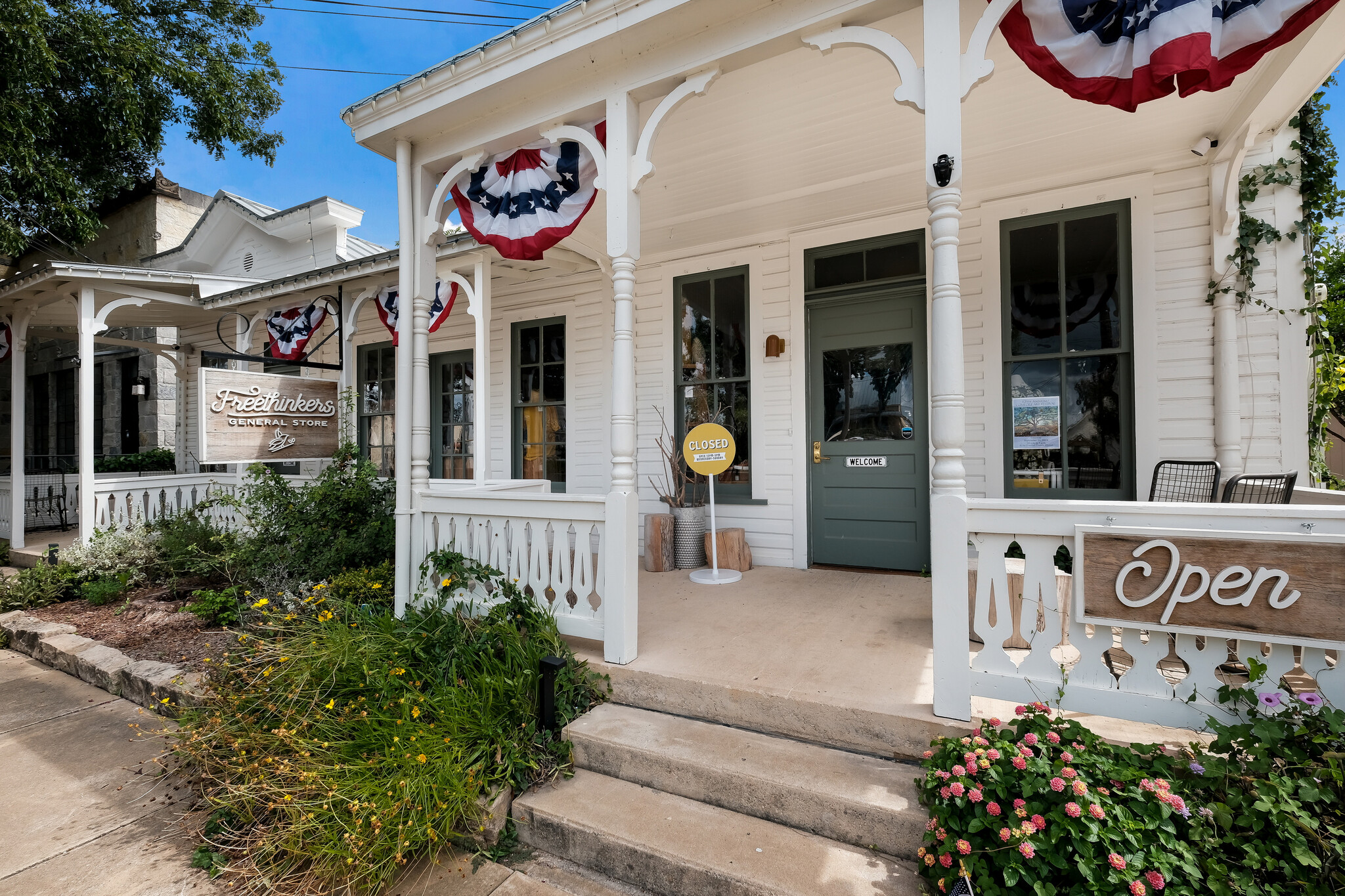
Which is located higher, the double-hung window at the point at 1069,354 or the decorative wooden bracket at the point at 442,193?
the decorative wooden bracket at the point at 442,193

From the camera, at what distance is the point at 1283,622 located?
5.92 feet

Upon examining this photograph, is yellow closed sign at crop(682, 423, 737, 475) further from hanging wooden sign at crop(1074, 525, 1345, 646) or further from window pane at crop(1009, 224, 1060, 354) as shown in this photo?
hanging wooden sign at crop(1074, 525, 1345, 646)

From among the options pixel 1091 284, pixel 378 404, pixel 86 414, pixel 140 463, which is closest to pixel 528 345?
pixel 378 404

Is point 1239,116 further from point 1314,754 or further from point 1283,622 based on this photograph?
point 1314,754

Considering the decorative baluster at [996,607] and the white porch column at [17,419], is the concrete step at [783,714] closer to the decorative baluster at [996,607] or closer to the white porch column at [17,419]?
the decorative baluster at [996,607]

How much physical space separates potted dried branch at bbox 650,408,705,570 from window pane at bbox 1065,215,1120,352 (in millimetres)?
2854

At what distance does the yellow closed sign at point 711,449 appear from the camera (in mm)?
4344

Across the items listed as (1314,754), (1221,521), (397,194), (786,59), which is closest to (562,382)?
(397,194)

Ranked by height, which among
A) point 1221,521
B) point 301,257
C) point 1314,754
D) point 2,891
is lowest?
point 2,891

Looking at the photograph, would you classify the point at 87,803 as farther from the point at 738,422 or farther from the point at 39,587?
the point at 738,422

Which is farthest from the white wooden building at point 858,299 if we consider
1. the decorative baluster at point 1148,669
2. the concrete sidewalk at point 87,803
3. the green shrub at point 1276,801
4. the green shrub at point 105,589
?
the green shrub at point 105,589

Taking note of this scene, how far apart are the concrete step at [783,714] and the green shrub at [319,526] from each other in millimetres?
2359

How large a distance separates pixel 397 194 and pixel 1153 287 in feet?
15.0

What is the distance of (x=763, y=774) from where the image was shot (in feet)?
6.57
